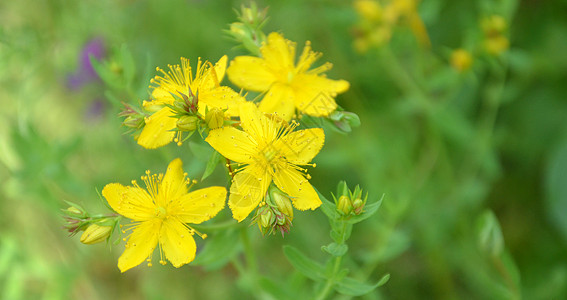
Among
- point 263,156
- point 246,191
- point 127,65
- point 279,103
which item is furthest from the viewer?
point 127,65

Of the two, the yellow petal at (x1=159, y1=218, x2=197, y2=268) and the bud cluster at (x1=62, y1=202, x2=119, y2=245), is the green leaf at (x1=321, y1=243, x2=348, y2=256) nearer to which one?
the yellow petal at (x1=159, y1=218, x2=197, y2=268)

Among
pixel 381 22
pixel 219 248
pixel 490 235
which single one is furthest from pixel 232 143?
pixel 381 22

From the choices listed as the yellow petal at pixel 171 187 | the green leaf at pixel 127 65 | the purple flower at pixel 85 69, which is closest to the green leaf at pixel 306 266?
the yellow petal at pixel 171 187

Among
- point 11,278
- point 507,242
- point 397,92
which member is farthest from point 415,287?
point 11,278

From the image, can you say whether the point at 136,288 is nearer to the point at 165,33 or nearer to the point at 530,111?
the point at 165,33

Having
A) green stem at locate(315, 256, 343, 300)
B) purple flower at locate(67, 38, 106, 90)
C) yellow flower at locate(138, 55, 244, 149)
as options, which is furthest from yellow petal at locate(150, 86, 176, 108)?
purple flower at locate(67, 38, 106, 90)

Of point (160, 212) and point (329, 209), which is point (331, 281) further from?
point (160, 212)

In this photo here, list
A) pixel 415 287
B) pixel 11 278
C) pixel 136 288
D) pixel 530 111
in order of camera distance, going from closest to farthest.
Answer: pixel 11 278
pixel 415 287
pixel 530 111
pixel 136 288
